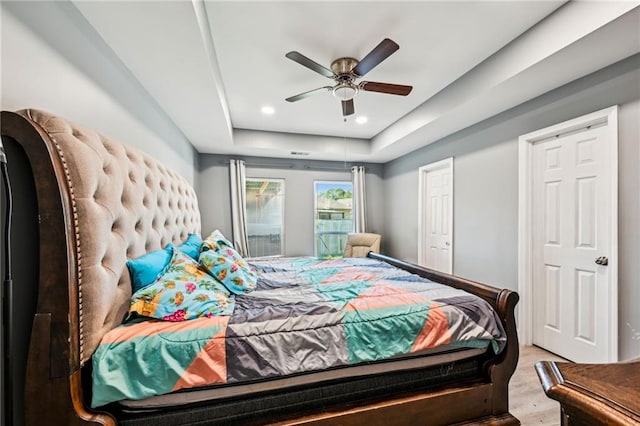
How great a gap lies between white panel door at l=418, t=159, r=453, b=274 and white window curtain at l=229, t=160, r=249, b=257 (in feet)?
9.74

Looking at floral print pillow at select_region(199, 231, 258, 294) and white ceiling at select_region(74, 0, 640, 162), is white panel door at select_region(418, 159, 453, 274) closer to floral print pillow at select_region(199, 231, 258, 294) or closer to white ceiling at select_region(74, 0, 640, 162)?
white ceiling at select_region(74, 0, 640, 162)

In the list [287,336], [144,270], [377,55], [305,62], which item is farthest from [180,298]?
[377,55]

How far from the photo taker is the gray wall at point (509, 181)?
1.94 meters

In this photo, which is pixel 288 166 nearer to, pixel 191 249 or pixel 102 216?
pixel 191 249

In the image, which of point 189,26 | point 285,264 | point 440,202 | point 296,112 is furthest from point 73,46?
point 440,202

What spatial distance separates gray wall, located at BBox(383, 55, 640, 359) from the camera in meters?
1.94

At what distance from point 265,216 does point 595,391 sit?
4.72 m

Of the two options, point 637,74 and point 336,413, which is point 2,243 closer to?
point 336,413

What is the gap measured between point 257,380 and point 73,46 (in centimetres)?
192

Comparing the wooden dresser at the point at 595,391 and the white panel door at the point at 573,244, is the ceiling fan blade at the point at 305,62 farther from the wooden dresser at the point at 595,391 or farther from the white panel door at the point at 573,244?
the white panel door at the point at 573,244

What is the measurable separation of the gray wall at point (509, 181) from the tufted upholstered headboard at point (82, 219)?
3268 mm

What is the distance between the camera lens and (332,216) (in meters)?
5.41

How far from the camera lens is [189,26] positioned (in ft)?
5.23

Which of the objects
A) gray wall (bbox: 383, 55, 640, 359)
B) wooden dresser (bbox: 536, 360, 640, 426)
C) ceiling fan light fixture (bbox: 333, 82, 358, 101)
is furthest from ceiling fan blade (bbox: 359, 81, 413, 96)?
wooden dresser (bbox: 536, 360, 640, 426)
